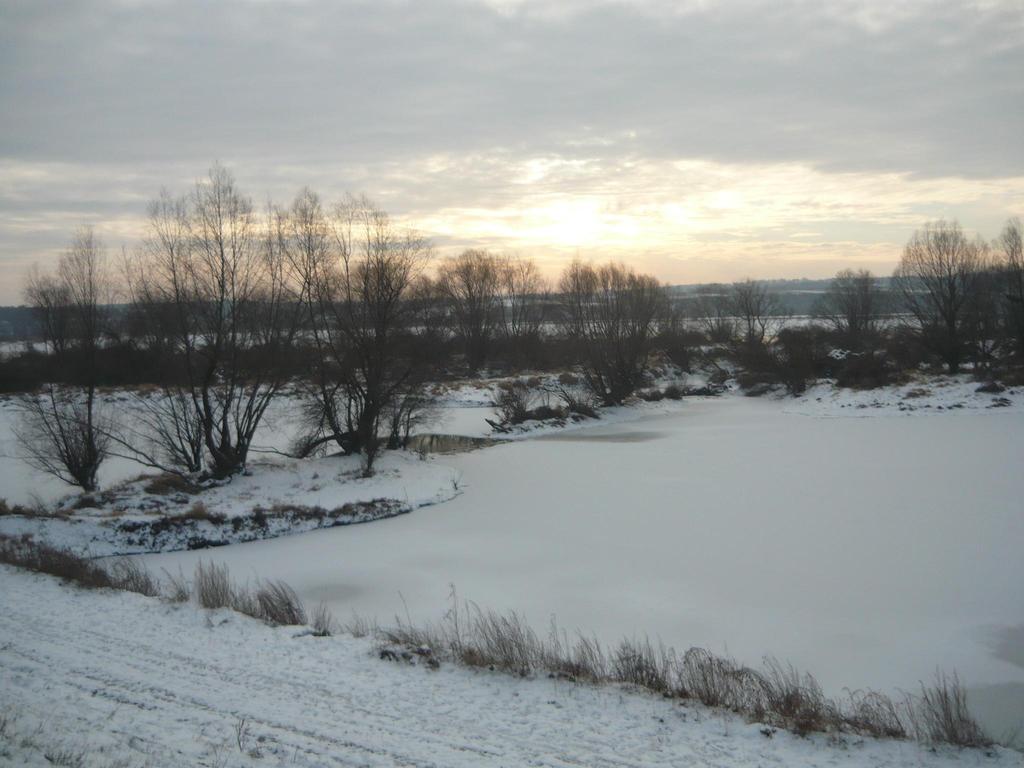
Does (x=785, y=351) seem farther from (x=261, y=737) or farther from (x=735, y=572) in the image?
(x=261, y=737)

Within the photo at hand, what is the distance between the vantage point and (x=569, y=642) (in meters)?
8.76

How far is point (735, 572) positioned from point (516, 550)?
4.08 metres

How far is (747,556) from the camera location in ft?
39.7

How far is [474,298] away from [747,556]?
4935 centimetres

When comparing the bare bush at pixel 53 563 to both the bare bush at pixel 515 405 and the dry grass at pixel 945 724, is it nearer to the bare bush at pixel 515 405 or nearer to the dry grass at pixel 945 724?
the dry grass at pixel 945 724

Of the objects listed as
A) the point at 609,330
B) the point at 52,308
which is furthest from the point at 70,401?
the point at 609,330

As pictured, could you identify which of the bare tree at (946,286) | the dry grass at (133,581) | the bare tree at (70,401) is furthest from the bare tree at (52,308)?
the bare tree at (946,286)

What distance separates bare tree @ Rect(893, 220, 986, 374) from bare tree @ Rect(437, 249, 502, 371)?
29.5 meters

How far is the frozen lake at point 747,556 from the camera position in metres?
8.62

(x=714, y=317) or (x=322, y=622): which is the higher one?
(x=714, y=317)

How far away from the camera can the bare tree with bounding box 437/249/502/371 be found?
54969mm

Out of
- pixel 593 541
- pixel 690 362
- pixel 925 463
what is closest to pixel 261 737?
pixel 593 541

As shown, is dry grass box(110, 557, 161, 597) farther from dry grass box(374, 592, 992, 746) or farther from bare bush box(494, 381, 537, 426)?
bare bush box(494, 381, 537, 426)

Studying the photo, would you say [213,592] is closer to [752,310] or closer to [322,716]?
[322,716]
